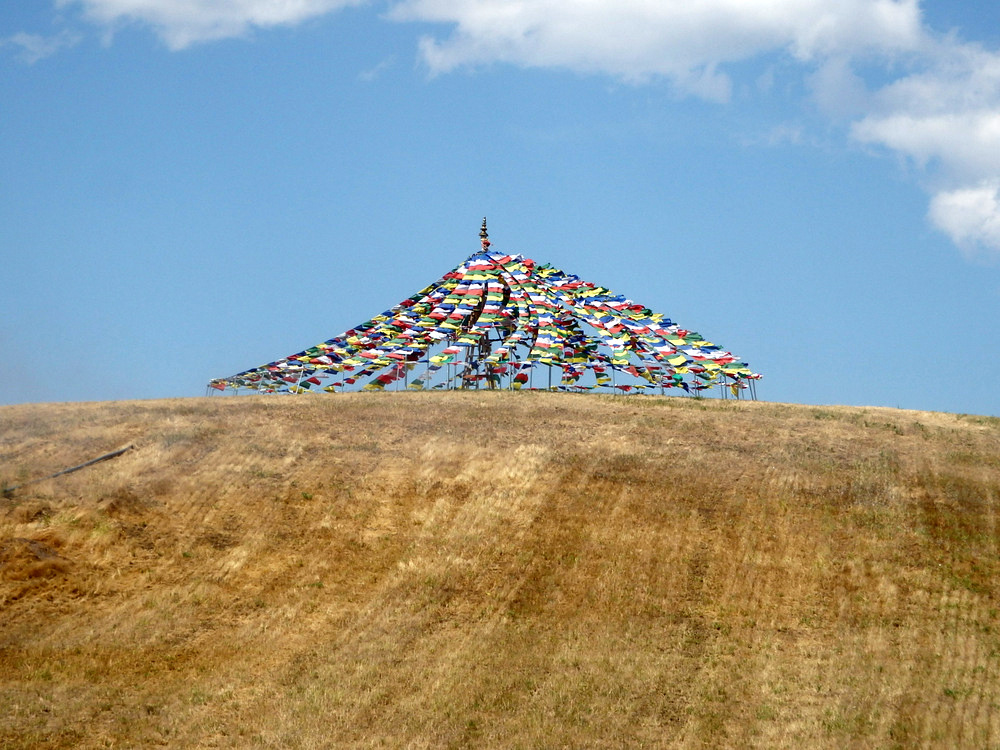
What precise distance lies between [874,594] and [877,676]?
313cm

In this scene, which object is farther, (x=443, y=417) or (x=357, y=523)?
(x=443, y=417)

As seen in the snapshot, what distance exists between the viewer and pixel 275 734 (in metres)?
17.9

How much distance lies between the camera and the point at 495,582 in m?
23.7

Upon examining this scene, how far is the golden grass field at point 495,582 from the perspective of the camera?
18828 mm

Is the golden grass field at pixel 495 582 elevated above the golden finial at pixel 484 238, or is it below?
below

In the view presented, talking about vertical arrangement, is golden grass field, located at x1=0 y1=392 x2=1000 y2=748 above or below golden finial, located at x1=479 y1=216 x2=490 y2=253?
below

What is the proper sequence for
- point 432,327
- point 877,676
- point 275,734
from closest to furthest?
point 275,734, point 877,676, point 432,327

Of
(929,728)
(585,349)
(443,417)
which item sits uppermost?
(585,349)

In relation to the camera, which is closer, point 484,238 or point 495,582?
point 495,582

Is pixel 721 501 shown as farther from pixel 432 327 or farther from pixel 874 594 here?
pixel 432 327

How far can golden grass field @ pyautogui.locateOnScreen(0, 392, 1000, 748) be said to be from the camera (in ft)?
61.8

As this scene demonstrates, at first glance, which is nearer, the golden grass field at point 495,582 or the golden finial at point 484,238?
the golden grass field at point 495,582

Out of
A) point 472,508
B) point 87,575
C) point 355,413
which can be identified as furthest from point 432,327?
point 87,575

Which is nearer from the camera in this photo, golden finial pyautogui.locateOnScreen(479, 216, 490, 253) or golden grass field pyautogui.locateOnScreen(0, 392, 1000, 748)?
golden grass field pyautogui.locateOnScreen(0, 392, 1000, 748)
